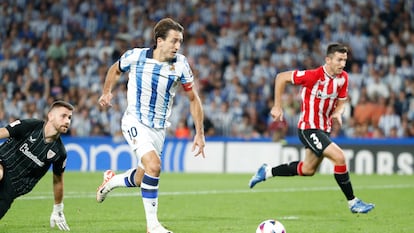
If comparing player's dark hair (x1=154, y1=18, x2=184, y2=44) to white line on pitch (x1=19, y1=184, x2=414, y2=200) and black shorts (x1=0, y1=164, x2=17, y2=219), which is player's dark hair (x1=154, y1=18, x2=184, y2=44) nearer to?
black shorts (x1=0, y1=164, x2=17, y2=219)

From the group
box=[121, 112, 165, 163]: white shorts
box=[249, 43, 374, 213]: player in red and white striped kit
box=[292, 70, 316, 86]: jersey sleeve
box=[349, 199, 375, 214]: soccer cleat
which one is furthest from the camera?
box=[292, 70, 316, 86]: jersey sleeve

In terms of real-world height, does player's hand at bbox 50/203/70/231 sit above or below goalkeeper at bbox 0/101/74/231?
below

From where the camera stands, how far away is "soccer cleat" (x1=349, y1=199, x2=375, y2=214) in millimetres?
10422

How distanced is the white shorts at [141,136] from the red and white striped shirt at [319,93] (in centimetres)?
308

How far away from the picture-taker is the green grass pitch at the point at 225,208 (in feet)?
30.1

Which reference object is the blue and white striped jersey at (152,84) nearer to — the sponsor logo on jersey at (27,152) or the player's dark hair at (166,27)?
the player's dark hair at (166,27)

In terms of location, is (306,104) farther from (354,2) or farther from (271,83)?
(354,2)

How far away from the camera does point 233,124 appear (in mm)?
22078

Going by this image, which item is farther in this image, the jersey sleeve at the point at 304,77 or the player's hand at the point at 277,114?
the jersey sleeve at the point at 304,77

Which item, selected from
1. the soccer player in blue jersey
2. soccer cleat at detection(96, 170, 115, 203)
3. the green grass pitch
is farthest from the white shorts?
soccer cleat at detection(96, 170, 115, 203)

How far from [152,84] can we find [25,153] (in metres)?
1.48

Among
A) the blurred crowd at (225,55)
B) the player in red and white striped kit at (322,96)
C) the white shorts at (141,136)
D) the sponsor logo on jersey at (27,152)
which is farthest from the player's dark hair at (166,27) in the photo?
the blurred crowd at (225,55)

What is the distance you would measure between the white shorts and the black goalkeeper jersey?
0.76 meters

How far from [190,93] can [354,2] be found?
1750 cm
